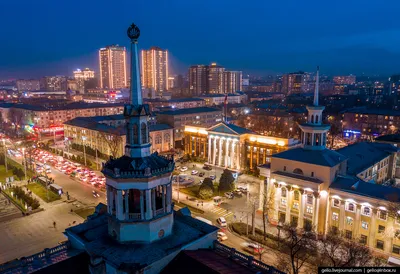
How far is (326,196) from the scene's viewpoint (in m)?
44.8

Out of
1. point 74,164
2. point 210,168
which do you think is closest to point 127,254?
point 210,168

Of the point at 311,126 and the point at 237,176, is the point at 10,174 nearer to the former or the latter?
the point at 237,176

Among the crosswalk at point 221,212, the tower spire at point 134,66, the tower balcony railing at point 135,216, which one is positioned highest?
the tower spire at point 134,66

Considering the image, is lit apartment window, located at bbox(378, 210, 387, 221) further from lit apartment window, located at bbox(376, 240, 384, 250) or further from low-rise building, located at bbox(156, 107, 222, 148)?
low-rise building, located at bbox(156, 107, 222, 148)

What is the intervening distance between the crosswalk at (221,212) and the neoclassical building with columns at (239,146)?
80.1 ft

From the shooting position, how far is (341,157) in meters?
49.1

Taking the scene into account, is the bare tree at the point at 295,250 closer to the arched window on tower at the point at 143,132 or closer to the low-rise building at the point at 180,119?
the arched window on tower at the point at 143,132

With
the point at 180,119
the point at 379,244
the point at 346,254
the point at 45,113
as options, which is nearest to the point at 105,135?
the point at 180,119

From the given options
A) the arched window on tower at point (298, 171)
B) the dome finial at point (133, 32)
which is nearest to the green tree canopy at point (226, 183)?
the arched window on tower at point (298, 171)

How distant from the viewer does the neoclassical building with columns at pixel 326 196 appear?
40.6 metres

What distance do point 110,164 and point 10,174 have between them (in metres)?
64.0

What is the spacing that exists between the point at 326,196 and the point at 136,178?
33.7 m

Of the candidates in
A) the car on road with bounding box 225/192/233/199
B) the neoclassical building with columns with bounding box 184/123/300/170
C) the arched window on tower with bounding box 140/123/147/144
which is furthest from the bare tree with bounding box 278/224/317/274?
the neoclassical building with columns with bounding box 184/123/300/170

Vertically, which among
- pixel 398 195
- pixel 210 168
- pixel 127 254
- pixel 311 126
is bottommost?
pixel 210 168
